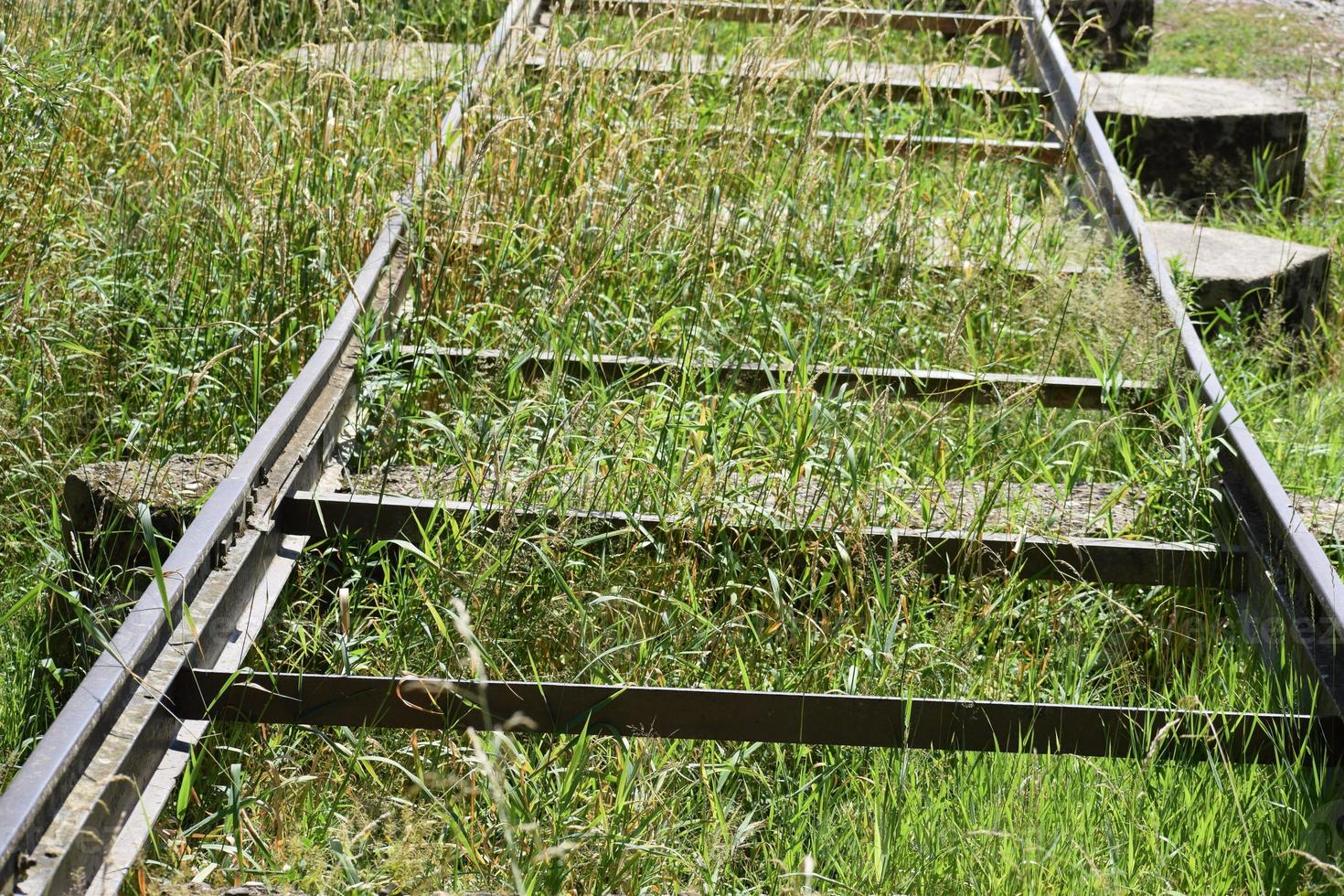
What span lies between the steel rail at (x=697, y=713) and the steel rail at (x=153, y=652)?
0.50 feet

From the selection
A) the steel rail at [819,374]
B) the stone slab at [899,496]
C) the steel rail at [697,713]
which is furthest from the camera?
the steel rail at [819,374]

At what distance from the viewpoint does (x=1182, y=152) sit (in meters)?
6.88

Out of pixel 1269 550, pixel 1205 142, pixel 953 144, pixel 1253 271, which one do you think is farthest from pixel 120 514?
pixel 1205 142

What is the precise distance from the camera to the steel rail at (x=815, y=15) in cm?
606

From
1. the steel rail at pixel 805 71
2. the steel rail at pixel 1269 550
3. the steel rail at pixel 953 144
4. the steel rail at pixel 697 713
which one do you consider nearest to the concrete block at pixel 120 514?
the steel rail at pixel 697 713

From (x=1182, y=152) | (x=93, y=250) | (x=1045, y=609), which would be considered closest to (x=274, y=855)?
(x=1045, y=609)

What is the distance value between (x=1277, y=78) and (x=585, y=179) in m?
5.92

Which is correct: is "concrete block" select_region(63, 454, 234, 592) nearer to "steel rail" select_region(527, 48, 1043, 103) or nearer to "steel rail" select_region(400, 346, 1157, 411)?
"steel rail" select_region(400, 346, 1157, 411)

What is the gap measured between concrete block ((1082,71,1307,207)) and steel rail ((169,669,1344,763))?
4.65m

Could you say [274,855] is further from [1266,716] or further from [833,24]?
[833,24]

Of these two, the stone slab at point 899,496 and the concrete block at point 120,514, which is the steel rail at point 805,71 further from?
the concrete block at point 120,514

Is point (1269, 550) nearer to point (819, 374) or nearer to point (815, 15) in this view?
point (819, 374)

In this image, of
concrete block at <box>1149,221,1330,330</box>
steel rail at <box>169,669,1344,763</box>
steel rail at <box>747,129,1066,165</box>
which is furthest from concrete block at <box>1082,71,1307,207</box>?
steel rail at <box>169,669,1344,763</box>

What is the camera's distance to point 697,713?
8.63 feet
